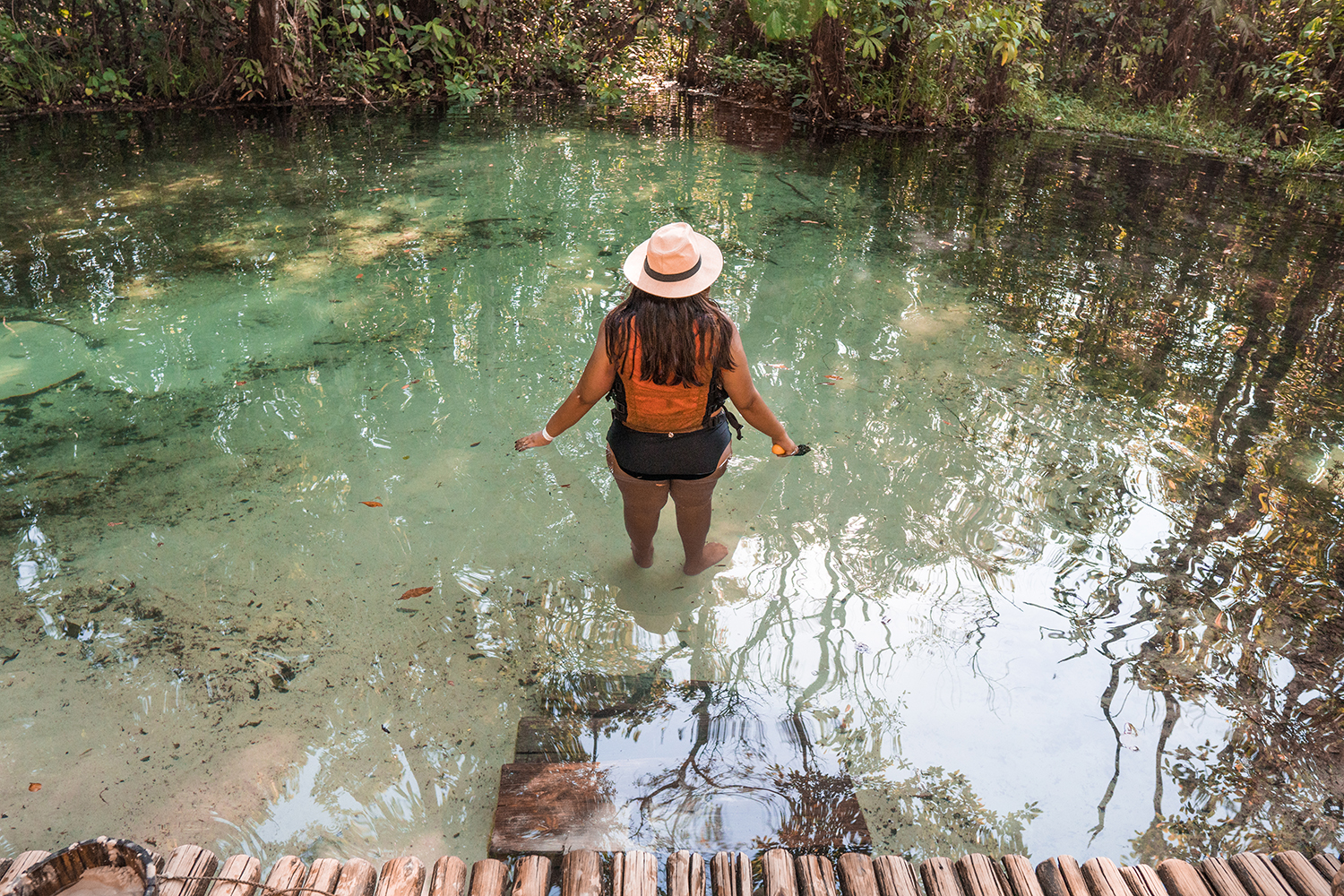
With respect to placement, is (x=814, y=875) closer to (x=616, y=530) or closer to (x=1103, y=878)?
(x=1103, y=878)

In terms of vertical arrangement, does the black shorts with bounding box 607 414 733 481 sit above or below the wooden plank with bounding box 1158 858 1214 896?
above

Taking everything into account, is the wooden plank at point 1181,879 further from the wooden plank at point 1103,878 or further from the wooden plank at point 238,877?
the wooden plank at point 238,877

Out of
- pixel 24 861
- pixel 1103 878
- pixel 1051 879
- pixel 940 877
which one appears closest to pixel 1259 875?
pixel 1103 878

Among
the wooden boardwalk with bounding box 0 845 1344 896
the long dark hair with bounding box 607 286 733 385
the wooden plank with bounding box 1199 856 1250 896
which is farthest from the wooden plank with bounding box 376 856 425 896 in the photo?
the wooden plank with bounding box 1199 856 1250 896

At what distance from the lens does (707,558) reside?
3383mm

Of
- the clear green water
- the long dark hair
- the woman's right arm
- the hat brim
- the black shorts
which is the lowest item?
the clear green water

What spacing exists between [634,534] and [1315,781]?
244 cm

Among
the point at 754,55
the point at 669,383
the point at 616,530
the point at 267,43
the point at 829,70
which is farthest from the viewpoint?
the point at 754,55

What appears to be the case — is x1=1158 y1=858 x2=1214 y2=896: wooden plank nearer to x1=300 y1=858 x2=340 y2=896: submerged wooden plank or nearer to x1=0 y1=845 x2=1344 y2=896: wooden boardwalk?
x1=0 y1=845 x2=1344 y2=896: wooden boardwalk

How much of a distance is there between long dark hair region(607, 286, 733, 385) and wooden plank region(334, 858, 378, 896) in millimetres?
1585

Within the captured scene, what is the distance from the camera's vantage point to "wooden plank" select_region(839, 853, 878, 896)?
2127mm

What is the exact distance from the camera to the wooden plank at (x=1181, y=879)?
7.21 feet

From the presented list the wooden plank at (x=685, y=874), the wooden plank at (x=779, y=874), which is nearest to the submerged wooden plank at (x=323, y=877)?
the wooden plank at (x=685, y=874)

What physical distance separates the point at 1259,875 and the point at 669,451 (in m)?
2.08
